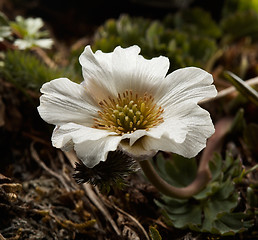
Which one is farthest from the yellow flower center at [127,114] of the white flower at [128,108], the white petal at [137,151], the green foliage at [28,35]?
the green foliage at [28,35]

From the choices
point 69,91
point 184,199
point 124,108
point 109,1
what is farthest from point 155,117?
point 109,1

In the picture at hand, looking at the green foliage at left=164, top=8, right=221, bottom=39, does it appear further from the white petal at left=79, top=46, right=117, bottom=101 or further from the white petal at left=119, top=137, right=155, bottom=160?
the white petal at left=119, top=137, right=155, bottom=160

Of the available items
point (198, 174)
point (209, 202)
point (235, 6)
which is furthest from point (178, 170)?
Answer: point (235, 6)

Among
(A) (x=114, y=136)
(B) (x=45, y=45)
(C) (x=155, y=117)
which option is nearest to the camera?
(A) (x=114, y=136)

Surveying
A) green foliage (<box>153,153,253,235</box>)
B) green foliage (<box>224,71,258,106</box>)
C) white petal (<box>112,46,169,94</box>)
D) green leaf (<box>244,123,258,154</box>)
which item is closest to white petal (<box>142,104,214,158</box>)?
white petal (<box>112,46,169,94</box>)

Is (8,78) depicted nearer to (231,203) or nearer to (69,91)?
(69,91)

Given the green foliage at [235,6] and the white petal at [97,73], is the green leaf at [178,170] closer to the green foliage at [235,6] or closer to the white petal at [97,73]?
the white petal at [97,73]
